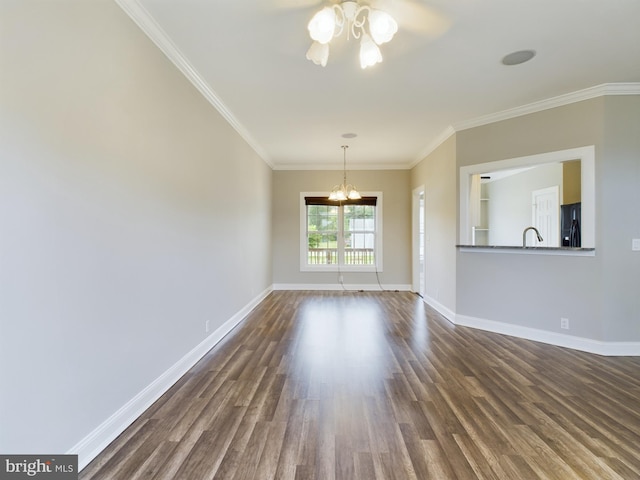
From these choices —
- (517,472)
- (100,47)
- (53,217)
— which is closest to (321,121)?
(100,47)

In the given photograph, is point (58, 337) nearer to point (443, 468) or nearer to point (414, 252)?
point (443, 468)

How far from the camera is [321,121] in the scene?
13.7ft

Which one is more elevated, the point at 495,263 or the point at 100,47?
the point at 100,47

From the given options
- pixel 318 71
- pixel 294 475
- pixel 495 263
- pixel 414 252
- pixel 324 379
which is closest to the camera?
pixel 294 475

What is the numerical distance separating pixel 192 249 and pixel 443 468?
8.41ft

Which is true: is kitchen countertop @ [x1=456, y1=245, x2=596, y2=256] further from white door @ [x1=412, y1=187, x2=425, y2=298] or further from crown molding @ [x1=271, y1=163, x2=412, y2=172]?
crown molding @ [x1=271, y1=163, x2=412, y2=172]

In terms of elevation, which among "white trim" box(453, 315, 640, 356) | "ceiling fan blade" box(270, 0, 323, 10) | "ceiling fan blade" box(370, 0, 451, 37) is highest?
"ceiling fan blade" box(270, 0, 323, 10)

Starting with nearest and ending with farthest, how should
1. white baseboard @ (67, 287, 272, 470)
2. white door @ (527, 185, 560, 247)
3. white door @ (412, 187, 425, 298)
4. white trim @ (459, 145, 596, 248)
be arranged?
1. white baseboard @ (67, 287, 272, 470)
2. white trim @ (459, 145, 596, 248)
3. white door @ (527, 185, 560, 247)
4. white door @ (412, 187, 425, 298)

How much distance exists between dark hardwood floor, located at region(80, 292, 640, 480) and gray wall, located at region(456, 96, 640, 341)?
0.40 metres

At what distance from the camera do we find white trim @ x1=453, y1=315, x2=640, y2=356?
126 inches

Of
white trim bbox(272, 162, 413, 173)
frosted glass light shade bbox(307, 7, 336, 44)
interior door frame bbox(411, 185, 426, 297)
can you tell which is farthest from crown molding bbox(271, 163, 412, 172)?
frosted glass light shade bbox(307, 7, 336, 44)

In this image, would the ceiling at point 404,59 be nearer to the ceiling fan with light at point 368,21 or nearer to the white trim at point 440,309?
the ceiling fan with light at point 368,21

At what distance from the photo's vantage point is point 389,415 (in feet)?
6.96

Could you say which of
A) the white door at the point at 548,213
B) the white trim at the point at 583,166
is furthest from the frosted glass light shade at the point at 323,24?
the white door at the point at 548,213
